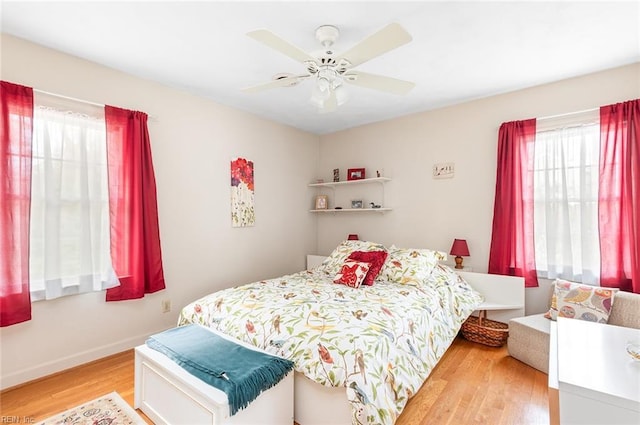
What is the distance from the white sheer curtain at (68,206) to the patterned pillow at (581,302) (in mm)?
3766

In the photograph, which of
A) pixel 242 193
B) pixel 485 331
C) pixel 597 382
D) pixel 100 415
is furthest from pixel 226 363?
pixel 485 331

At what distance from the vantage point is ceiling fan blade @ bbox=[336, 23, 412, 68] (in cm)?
147

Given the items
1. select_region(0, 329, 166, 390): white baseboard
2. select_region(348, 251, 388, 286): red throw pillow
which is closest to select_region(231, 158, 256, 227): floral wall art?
select_region(348, 251, 388, 286): red throw pillow

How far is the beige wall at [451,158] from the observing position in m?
2.78

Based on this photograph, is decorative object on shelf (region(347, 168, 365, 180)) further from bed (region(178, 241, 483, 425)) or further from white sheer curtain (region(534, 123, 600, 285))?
white sheer curtain (region(534, 123, 600, 285))

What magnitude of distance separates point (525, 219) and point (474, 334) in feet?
4.04

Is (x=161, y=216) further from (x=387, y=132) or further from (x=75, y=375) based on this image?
(x=387, y=132)

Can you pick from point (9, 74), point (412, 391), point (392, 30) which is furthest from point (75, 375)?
point (392, 30)

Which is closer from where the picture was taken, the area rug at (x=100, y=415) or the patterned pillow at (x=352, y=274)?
the area rug at (x=100, y=415)

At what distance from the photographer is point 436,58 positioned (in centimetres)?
242

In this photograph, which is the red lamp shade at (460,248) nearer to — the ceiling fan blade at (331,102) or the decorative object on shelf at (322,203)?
the decorative object on shelf at (322,203)

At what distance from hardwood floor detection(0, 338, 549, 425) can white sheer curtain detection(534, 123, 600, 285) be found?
40.7 inches

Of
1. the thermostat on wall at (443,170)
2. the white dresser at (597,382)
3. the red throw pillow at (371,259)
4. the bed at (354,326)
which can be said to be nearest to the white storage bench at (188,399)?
the bed at (354,326)

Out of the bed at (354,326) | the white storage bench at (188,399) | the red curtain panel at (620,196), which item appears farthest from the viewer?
the red curtain panel at (620,196)
